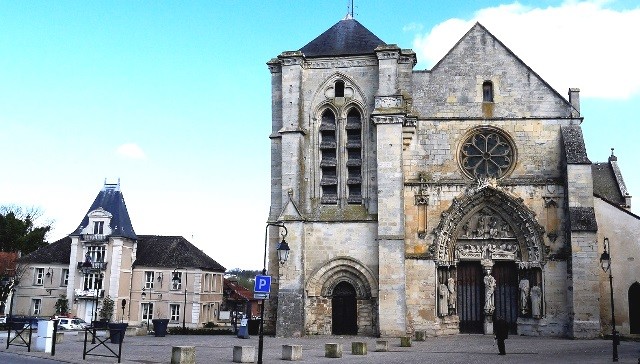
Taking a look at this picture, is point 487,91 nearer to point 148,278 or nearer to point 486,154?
point 486,154

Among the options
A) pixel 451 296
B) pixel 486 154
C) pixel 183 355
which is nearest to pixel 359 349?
pixel 183 355

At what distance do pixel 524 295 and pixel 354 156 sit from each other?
8.69 m

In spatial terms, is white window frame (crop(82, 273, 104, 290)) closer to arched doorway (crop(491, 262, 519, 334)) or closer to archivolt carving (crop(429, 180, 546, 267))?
archivolt carving (crop(429, 180, 546, 267))

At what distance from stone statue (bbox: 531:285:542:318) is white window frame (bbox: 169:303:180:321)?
2830cm

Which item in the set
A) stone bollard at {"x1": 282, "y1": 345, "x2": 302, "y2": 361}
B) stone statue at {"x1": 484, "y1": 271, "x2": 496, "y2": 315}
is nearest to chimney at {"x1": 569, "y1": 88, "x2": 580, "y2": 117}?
stone statue at {"x1": 484, "y1": 271, "x2": 496, "y2": 315}

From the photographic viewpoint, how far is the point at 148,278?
46656mm

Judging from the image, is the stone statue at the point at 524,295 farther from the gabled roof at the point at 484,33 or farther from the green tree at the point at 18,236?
the green tree at the point at 18,236

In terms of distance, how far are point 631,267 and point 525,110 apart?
727cm

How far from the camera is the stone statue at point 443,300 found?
83.5 ft

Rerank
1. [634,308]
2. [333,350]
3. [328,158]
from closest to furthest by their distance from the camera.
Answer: [333,350] → [634,308] → [328,158]

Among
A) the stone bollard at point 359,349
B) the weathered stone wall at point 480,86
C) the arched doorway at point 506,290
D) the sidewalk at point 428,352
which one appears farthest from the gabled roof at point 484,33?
the stone bollard at point 359,349

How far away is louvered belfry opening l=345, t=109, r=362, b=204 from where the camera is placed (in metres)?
26.8

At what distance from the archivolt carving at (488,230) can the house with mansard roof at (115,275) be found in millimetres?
24780

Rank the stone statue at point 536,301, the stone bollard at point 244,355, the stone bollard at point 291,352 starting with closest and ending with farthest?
the stone bollard at point 244,355 < the stone bollard at point 291,352 < the stone statue at point 536,301
